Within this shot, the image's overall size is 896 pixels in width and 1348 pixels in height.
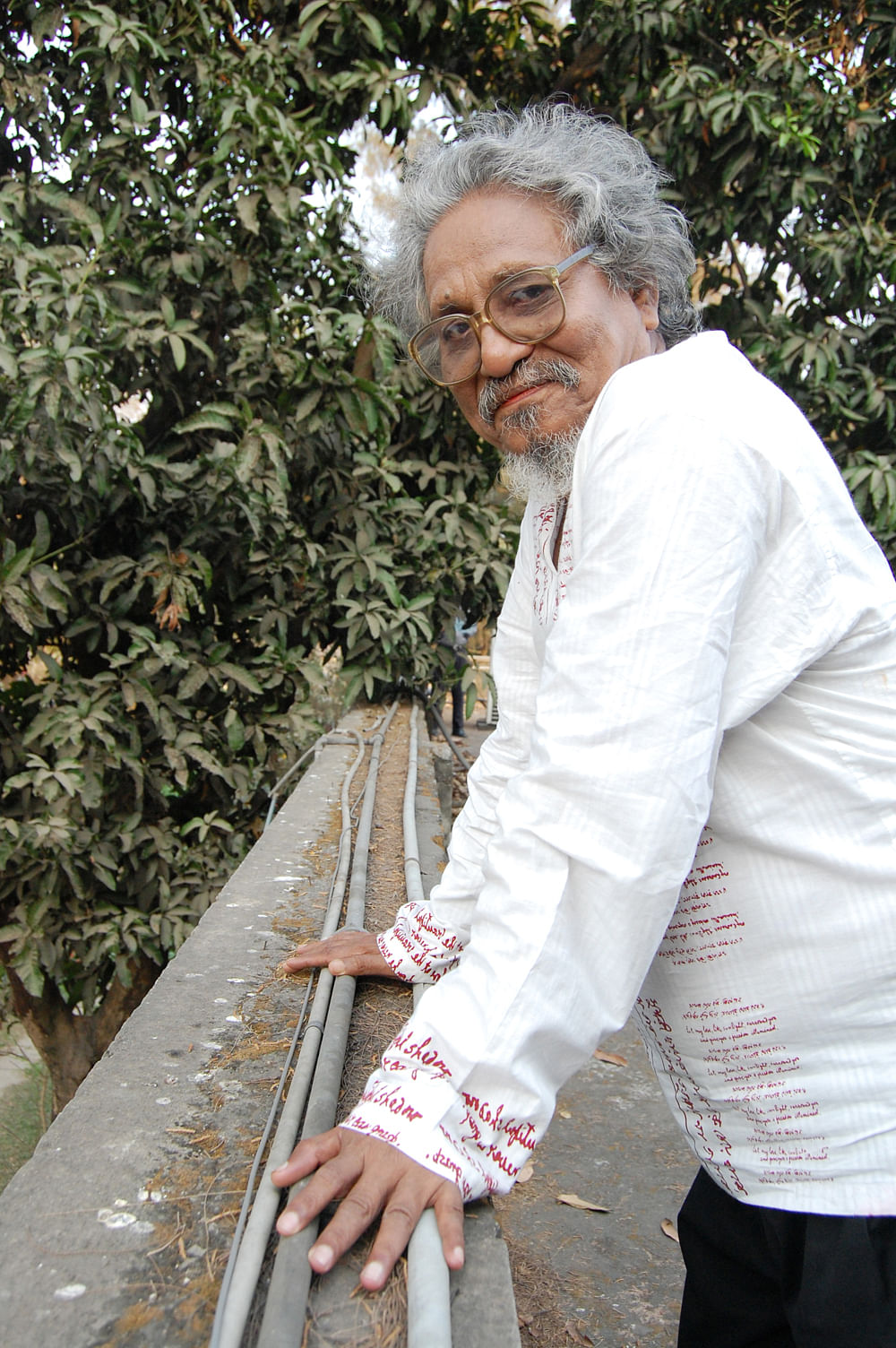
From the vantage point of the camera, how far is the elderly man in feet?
2.75

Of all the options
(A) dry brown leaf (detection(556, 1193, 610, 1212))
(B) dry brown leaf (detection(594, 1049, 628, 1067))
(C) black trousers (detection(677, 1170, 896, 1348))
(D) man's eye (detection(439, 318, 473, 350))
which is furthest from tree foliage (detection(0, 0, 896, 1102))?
(C) black trousers (detection(677, 1170, 896, 1348))

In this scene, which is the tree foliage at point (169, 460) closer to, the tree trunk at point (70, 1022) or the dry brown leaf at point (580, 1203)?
the tree trunk at point (70, 1022)

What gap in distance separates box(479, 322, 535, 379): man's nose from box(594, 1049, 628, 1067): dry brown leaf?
2.67 meters

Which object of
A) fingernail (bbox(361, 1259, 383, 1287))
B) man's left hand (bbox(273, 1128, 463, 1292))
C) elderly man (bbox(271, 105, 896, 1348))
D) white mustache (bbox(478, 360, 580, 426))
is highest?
white mustache (bbox(478, 360, 580, 426))

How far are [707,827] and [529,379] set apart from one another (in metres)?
0.61

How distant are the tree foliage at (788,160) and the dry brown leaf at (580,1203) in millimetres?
3305

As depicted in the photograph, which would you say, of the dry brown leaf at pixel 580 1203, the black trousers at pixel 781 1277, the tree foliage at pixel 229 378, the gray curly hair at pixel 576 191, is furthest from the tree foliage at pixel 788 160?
the black trousers at pixel 781 1277

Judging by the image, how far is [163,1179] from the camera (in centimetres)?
105

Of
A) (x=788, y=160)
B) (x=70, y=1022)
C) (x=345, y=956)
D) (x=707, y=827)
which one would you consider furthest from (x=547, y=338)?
(x=788, y=160)

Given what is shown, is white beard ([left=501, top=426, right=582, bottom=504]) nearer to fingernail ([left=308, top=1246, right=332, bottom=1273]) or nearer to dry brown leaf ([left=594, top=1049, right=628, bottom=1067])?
fingernail ([left=308, top=1246, right=332, bottom=1273])

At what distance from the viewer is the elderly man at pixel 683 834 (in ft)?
2.75

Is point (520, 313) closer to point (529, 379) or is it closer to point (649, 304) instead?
point (529, 379)

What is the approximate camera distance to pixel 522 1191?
8.39ft

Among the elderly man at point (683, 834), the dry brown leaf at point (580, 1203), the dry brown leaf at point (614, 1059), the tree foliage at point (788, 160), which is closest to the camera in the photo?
the elderly man at point (683, 834)
